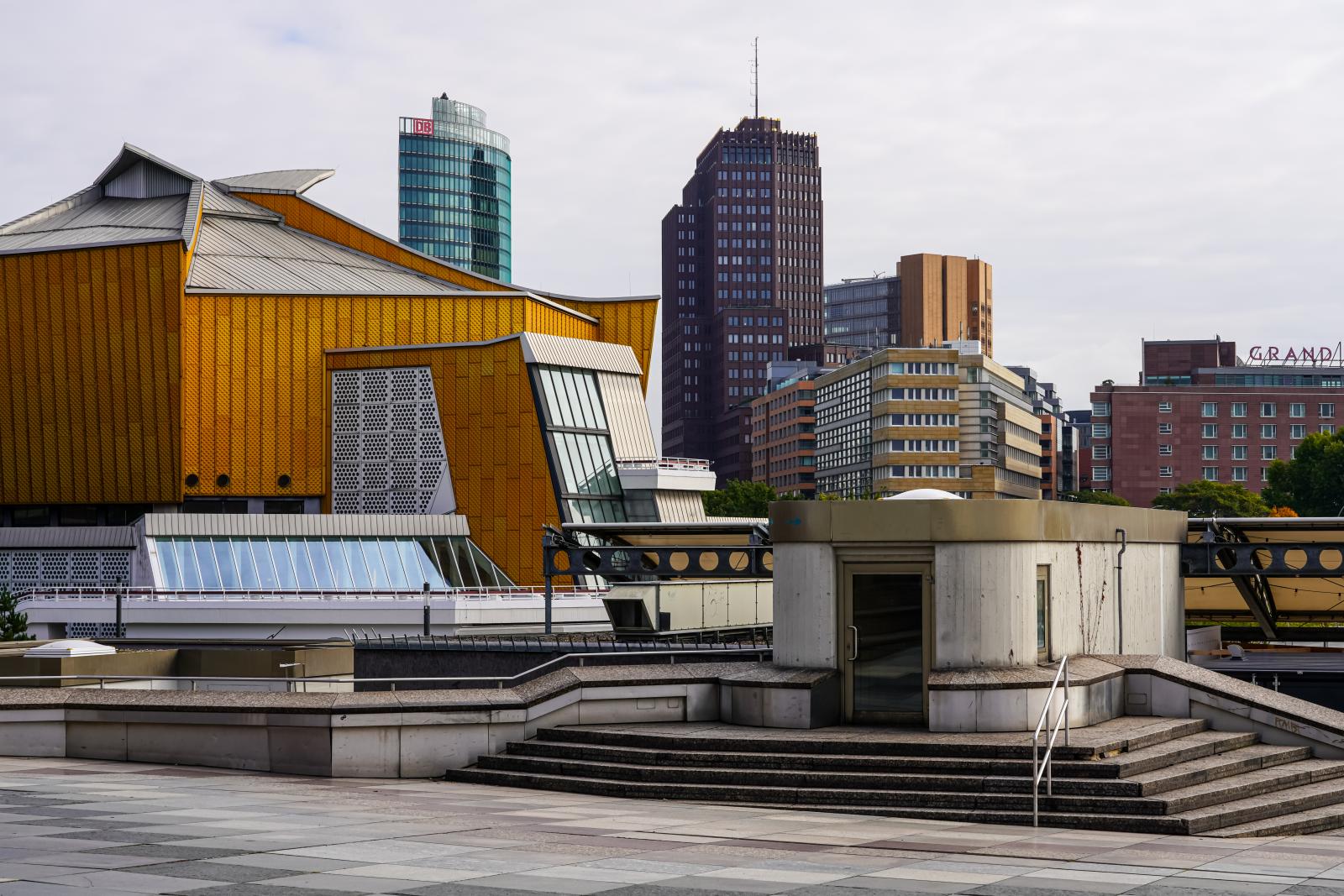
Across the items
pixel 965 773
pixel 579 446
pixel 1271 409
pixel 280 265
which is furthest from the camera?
pixel 1271 409

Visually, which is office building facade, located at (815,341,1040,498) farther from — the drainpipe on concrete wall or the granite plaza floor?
the granite plaza floor

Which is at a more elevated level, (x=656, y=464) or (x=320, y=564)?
(x=656, y=464)

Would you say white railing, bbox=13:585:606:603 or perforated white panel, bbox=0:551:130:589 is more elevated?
perforated white panel, bbox=0:551:130:589

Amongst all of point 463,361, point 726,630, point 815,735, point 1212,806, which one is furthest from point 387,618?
point 1212,806

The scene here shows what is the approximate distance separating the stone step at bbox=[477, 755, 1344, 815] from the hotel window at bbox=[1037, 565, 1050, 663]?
3.53 meters

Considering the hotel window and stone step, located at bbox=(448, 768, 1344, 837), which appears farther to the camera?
the hotel window

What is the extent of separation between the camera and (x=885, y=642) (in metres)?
21.1

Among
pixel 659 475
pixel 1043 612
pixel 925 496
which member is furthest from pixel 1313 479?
pixel 925 496

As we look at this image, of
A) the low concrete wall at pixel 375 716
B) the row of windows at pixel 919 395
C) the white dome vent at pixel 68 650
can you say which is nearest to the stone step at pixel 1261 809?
the low concrete wall at pixel 375 716

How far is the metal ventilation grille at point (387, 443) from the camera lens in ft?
241

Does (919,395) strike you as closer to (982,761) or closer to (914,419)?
(914,419)

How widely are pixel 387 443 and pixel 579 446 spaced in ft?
32.8

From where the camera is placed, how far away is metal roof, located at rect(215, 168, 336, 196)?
305ft

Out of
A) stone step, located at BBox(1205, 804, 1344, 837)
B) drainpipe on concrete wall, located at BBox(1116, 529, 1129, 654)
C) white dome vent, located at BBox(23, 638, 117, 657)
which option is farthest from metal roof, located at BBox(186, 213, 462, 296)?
stone step, located at BBox(1205, 804, 1344, 837)
